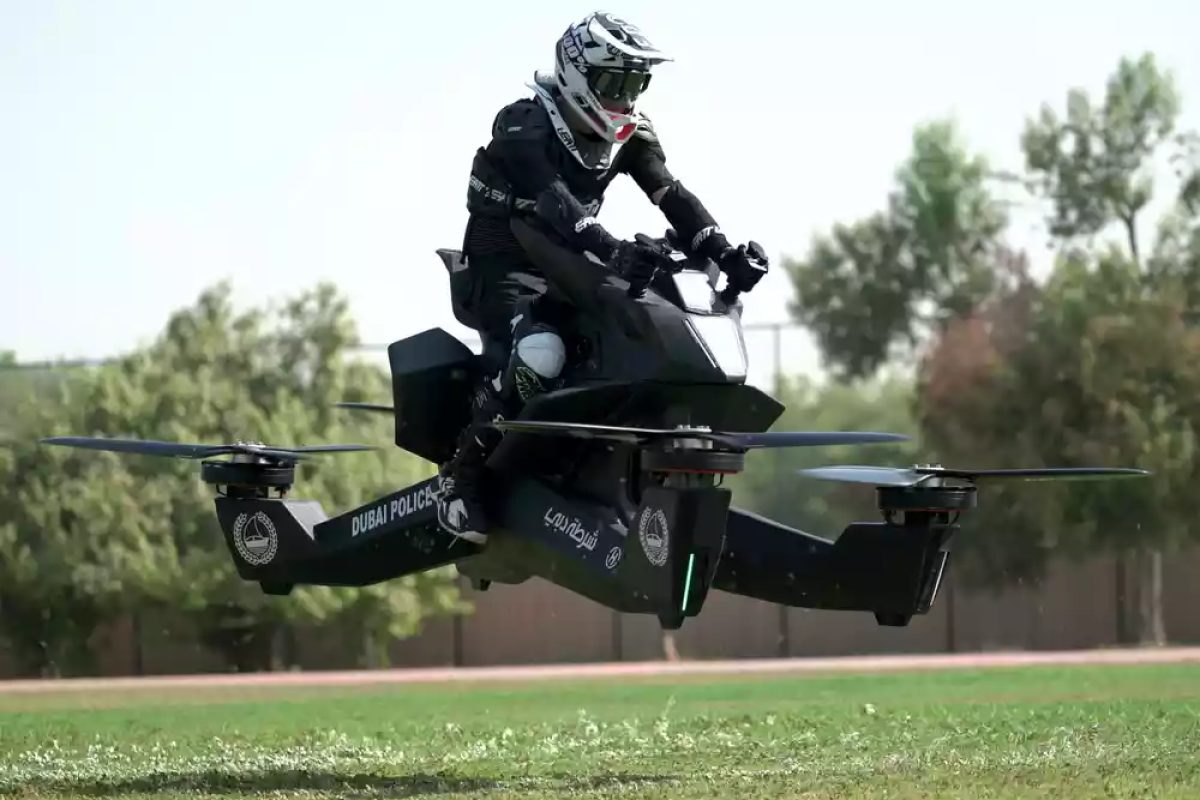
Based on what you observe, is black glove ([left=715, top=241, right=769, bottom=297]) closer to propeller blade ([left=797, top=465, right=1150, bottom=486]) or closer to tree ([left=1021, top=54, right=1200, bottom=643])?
propeller blade ([left=797, top=465, right=1150, bottom=486])

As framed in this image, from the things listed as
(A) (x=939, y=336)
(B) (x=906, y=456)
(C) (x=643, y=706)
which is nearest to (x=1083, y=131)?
(A) (x=939, y=336)

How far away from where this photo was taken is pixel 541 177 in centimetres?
1280

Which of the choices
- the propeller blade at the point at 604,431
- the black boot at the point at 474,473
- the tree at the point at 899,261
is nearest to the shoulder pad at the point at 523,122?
the black boot at the point at 474,473

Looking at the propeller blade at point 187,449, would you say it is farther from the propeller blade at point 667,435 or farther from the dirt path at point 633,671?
the dirt path at point 633,671

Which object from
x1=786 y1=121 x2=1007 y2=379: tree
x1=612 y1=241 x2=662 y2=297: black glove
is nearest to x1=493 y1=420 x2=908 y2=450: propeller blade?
x1=612 y1=241 x2=662 y2=297: black glove

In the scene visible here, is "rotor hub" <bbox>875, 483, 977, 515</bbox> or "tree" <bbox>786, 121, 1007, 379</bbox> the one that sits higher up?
"tree" <bbox>786, 121, 1007, 379</bbox>

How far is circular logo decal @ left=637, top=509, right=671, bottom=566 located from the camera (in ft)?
36.6

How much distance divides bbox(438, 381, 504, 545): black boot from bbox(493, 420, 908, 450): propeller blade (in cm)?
99

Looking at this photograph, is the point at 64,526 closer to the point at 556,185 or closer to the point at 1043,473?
the point at 556,185

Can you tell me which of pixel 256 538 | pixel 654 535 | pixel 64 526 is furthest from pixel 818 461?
pixel 654 535

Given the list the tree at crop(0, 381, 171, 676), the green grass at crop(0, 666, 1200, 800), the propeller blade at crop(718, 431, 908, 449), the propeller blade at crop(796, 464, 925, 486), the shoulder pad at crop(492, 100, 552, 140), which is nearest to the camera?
the propeller blade at crop(718, 431, 908, 449)

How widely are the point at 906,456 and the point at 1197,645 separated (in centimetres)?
742

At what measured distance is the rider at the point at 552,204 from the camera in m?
12.5

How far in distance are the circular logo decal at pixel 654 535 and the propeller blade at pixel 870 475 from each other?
2.77 ft
